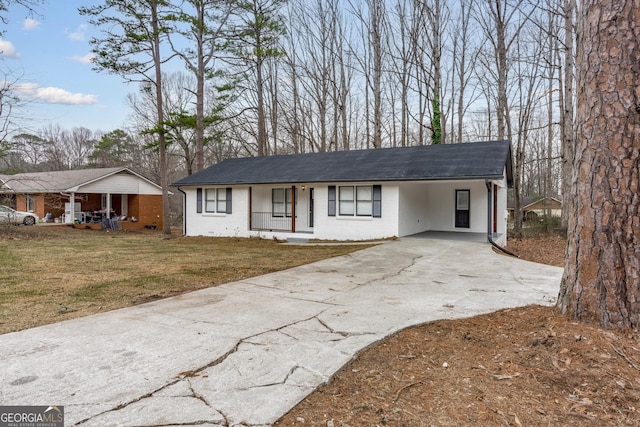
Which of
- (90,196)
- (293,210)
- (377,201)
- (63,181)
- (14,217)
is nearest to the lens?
(377,201)

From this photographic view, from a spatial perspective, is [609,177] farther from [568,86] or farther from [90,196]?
[90,196]

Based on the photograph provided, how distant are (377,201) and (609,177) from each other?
33.9 feet

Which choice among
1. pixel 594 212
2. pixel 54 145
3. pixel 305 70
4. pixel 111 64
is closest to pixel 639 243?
pixel 594 212

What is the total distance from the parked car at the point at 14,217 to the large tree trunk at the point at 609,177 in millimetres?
23444

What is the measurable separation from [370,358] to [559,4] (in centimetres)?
2023

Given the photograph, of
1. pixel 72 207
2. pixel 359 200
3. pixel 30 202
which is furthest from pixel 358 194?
pixel 30 202

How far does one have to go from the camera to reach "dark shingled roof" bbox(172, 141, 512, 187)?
492 inches

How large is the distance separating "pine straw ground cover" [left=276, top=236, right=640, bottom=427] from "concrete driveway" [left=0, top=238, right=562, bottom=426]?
0.90 ft

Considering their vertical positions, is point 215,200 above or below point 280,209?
above

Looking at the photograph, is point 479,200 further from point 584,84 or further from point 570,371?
point 570,371

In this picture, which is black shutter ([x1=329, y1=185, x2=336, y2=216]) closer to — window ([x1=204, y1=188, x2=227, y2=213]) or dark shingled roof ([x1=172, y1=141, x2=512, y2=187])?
dark shingled roof ([x1=172, y1=141, x2=512, y2=187])

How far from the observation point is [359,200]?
1408 cm

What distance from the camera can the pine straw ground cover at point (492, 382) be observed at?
7.70 feet

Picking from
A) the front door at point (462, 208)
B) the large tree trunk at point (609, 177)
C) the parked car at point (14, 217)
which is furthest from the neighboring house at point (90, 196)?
the large tree trunk at point (609, 177)
